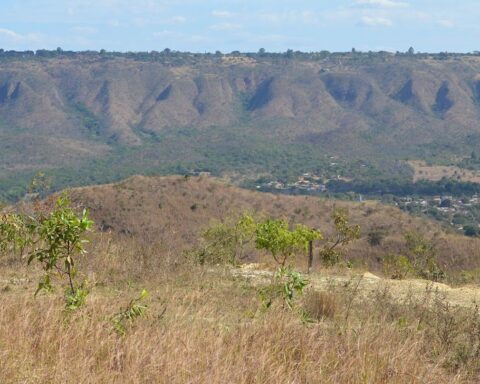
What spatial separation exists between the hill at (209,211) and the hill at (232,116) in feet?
190

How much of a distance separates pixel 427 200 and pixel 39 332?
260 feet

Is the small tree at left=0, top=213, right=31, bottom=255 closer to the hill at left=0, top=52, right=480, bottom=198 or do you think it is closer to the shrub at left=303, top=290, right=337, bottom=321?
the shrub at left=303, top=290, right=337, bottom=321

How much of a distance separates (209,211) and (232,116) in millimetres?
133106

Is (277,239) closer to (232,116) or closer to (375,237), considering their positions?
(375,237)

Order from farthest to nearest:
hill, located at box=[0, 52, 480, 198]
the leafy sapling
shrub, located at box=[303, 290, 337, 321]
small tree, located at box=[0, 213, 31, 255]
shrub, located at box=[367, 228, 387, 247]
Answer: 1. hill, located at box=[0, 52, 480, 198]
2. shrub, located at box=[367, 228, 387, 247]
3. small tree, located at box=[0, 213, 31, 255]
4. shrub, located at box=[303, 290, 337, 321]
5. the leafy sapling

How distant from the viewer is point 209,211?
46281 millimetres

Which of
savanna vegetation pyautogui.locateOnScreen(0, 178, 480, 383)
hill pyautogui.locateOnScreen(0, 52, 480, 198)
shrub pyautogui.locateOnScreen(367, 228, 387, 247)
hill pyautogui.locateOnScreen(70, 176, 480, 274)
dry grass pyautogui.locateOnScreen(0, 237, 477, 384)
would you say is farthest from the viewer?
hill pyautogui.locateOnScreen(0, 52, 480, 198)

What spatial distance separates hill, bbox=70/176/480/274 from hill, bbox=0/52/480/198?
57.8m

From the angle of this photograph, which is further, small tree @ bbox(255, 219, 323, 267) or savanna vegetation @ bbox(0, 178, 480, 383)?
small tree @ bbox(255, 219, 323, 267)

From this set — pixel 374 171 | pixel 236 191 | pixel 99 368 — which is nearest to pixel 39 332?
pixel 99 368

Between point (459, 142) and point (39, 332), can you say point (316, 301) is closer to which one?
point (39, 332)

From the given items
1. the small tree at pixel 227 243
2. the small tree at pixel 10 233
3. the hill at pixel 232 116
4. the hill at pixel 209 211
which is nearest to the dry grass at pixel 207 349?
the small tree at pixel 10 233

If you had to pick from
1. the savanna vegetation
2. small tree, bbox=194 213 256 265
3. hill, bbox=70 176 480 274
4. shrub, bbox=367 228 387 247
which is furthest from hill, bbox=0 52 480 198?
the savanna vegetation

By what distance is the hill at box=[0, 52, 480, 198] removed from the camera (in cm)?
12381
